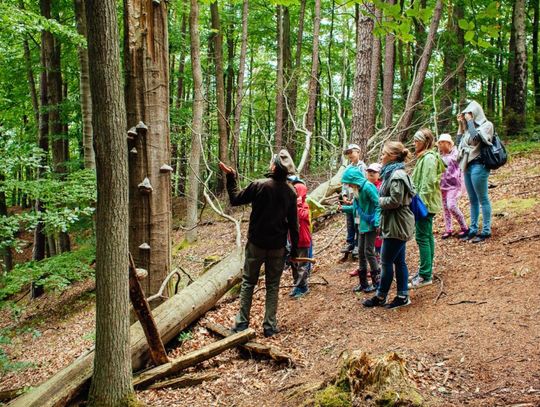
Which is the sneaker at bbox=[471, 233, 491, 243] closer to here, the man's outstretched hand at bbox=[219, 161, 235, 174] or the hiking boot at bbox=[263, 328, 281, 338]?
the hiking boot at bbox=[263, 328, 281, 338]

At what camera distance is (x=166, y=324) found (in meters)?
5.54

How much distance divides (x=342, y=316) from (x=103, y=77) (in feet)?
13.3

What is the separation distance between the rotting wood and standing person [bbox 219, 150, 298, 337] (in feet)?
3.55

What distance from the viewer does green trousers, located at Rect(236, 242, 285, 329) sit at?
17.9 feet

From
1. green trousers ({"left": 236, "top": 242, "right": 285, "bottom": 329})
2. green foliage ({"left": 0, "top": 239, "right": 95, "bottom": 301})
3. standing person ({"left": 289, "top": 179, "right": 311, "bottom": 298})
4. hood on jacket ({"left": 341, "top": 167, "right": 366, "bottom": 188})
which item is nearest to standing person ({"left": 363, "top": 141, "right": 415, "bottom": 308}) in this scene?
hood on jacket ({"left": 341, "top": 167, "right": 366, "bottom": 188})

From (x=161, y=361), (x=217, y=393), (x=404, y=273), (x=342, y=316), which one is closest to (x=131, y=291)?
(x=161, y=361)

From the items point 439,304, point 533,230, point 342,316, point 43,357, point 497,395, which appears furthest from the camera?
point 43,357

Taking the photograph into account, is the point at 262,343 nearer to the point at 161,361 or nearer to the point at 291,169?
the point at 161,361

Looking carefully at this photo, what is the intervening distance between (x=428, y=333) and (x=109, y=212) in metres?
3.50

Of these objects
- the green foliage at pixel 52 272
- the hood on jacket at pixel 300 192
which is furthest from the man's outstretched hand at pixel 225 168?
the green foliage at pixel 52 272

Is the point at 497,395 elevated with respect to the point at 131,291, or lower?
lower

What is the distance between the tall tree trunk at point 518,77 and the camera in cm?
1393

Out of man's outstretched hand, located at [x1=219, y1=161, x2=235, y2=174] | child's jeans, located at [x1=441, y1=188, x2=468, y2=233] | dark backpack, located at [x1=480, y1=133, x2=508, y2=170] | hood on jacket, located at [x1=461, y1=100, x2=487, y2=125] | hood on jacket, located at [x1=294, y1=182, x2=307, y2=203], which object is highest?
hood on jacket, located at [x1=461, y1=100, x2=487, y2=125]

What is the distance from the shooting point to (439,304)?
5266 millimetres
